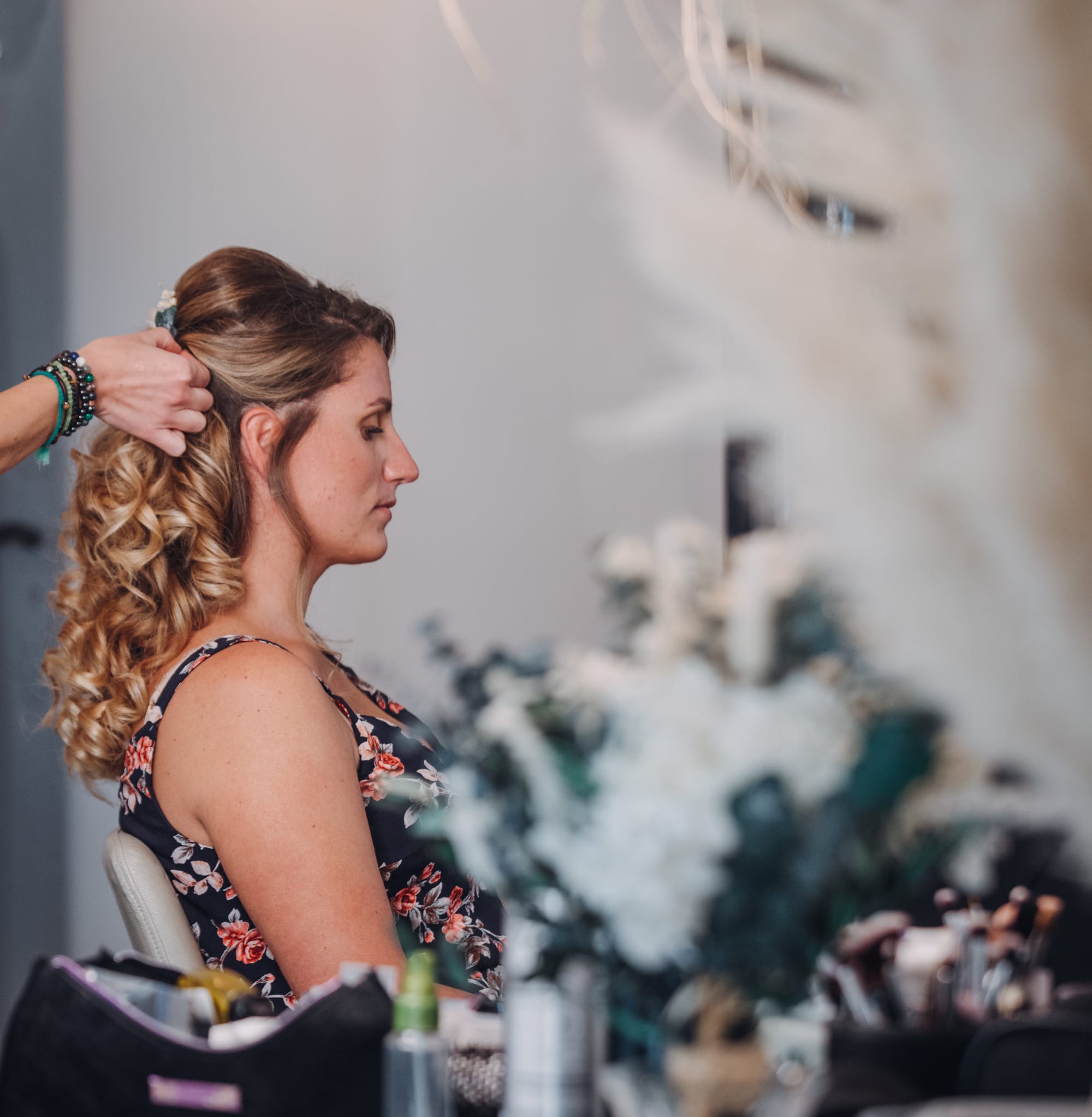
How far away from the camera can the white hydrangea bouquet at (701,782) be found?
0.56m

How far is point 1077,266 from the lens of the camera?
1.71ft

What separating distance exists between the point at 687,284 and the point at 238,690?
81 centimetres

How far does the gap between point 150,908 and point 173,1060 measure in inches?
18.7

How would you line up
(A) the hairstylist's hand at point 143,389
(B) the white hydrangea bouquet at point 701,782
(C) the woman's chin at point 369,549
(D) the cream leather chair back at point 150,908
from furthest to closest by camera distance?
1. (C) the woman's chin at point 369,549
2. (A) the hairstylist's hand at point 143,389
3. (D) the cream leather chair back at point 150,908
4. (B) the white hydrangea bouquet at point 701,782

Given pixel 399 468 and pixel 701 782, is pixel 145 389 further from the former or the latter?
pixel 701 782

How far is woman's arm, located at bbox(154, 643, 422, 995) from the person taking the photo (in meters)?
1.13

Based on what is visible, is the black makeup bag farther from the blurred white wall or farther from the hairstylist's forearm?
the blurred white wall

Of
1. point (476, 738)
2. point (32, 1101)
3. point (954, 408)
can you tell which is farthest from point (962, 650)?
point (32, 1101)

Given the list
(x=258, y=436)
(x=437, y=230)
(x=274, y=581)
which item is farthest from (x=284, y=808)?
(x=437, y=230)

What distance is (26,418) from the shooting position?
51.1 inches

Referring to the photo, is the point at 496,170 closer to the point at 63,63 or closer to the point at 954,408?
the point at 63,63

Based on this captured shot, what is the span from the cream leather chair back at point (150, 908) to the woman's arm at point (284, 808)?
63 mm

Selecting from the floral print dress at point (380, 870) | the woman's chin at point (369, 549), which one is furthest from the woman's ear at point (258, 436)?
the floral print dress at point (380, 870)

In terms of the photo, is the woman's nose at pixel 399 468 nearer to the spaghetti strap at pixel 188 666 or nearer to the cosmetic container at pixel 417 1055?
the spaghetti strap at pixel 188 666
